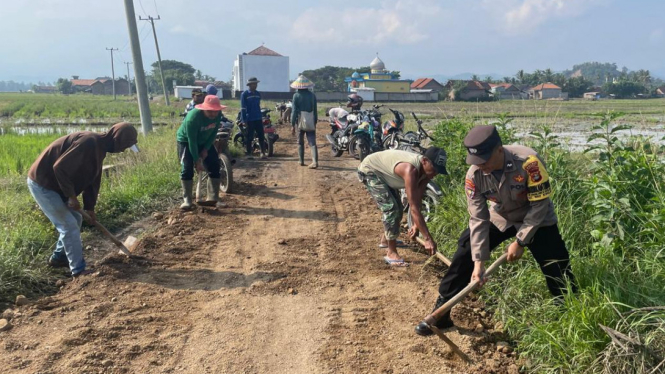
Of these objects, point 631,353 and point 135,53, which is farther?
point 135,53

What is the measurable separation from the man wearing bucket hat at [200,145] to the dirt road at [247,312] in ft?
2.50

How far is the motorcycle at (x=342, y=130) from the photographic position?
11.4 meters

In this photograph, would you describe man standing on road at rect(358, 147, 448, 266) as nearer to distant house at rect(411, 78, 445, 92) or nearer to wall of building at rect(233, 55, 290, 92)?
wall of building at rect(233, 55, 290, 92)

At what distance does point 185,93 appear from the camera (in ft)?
204

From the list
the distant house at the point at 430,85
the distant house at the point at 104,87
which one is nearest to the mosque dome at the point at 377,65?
the distant house at the point at 430,85

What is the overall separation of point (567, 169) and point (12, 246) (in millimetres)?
5562

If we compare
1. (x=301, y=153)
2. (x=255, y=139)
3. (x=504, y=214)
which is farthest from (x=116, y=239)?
(x=255, y=139)

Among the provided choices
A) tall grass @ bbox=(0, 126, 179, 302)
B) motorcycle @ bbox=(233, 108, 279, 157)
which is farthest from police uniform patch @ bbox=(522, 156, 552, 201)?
motorcycle @ bbox=(233, 108, 279, 157)

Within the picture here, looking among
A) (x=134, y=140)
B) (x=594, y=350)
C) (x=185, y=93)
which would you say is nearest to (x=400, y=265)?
(x=594, y=350)

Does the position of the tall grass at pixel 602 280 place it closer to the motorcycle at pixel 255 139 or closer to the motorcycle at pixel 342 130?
the motorcycle at pixel 342 130

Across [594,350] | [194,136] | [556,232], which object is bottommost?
[594,350]

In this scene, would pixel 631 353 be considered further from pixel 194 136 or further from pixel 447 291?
pixel 194 136

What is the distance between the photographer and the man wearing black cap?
3059 millimetres

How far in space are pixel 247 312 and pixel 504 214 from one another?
7.01 feet
